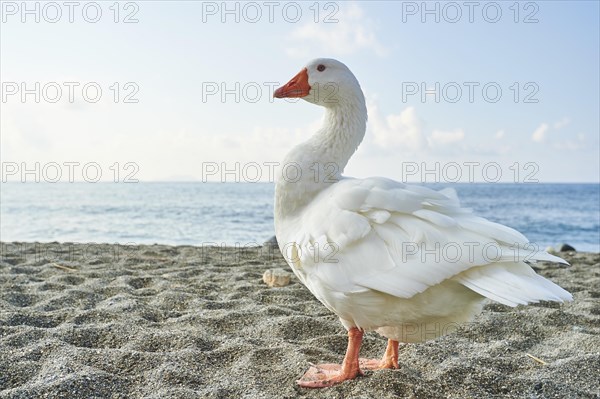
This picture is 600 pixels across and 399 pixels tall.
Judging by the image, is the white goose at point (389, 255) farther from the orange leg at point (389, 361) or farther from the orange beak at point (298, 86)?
the orange beak at point (298, 86)

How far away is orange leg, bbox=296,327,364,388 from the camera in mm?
2527

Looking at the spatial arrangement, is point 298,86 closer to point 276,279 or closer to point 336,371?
point 336,371

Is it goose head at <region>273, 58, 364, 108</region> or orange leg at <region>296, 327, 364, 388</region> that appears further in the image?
goose head at <region>273, 58, 364, 108</region>

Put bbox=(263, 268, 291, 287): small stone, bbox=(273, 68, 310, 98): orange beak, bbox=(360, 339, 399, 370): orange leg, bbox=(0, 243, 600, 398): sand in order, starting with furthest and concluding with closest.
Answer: bbox=(263, 268, 291, 287): small stone
bbox=(273, 68, 310, 98): orange beak
bbox=(360, 339, 399, 370): orange leg
bbox=(0, 243, 600, 398): sand

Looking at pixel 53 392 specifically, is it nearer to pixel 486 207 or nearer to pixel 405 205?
pixel 405 205

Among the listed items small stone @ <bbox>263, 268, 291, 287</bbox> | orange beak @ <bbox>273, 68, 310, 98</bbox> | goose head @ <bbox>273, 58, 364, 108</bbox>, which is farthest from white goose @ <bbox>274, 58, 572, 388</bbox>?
small stone @ <bbox>263, 268, 291, 287</bbox>

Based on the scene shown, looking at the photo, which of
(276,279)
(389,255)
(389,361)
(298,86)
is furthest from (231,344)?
(276,279)

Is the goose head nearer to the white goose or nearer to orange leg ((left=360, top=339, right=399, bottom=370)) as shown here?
the white goose

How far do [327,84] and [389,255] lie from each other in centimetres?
121

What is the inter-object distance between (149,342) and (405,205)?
1.76 metres

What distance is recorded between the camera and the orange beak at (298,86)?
10.2ft

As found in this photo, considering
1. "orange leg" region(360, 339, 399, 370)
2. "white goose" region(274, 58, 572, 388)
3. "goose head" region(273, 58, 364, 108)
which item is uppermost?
"goose head" region(273, 58, 364, 108)

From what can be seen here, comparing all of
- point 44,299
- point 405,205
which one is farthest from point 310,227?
point 44,299

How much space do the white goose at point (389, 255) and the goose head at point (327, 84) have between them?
0.26 metres
